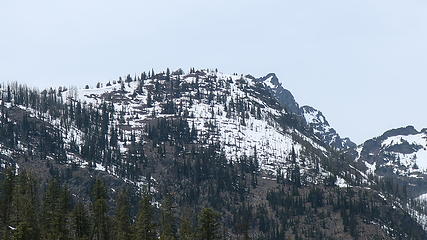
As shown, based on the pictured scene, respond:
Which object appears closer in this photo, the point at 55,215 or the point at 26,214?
the point at 26,214

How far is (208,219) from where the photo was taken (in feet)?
301

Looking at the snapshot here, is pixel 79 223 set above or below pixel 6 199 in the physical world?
below

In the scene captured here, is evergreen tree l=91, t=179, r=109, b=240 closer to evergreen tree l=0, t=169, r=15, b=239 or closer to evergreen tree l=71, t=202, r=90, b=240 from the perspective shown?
evergreen tree l=71, t=202, r=90, b=240

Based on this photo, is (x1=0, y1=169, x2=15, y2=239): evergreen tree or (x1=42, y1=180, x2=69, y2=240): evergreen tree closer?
(x1=42, y1=180, x2=69, y2=240): evergreen tree

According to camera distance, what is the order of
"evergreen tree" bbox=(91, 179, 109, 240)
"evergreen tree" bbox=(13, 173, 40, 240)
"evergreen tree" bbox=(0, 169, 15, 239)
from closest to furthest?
"evergreen tree" bbox=(13, 173, 40, 240), "evergreen tree" bbox=(91, 179, 109, 240), "evergreen tree" bbox=(0, 169, 15, 239)

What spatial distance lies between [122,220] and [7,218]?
91.1 ft

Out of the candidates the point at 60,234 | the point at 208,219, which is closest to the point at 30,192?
the point at 60,234

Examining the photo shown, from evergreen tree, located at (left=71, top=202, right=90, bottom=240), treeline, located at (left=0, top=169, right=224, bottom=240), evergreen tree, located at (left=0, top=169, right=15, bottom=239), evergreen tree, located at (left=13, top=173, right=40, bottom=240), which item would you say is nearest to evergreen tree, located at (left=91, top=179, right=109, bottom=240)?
treeline, located at (left=0, top=169, right=224, bottom=240)

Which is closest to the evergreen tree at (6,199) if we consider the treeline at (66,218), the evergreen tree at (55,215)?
the treeline at (66,218)

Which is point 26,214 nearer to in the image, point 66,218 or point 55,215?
point 55,215

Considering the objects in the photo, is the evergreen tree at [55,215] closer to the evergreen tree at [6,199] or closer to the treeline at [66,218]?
the treeline at [66,218]

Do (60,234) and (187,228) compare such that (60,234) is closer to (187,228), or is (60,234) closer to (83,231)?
(83,231)

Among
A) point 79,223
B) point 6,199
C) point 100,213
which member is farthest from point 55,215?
point 6,199

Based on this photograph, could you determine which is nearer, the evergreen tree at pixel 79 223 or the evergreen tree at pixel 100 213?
the evergreen tree at pixel 79 223
